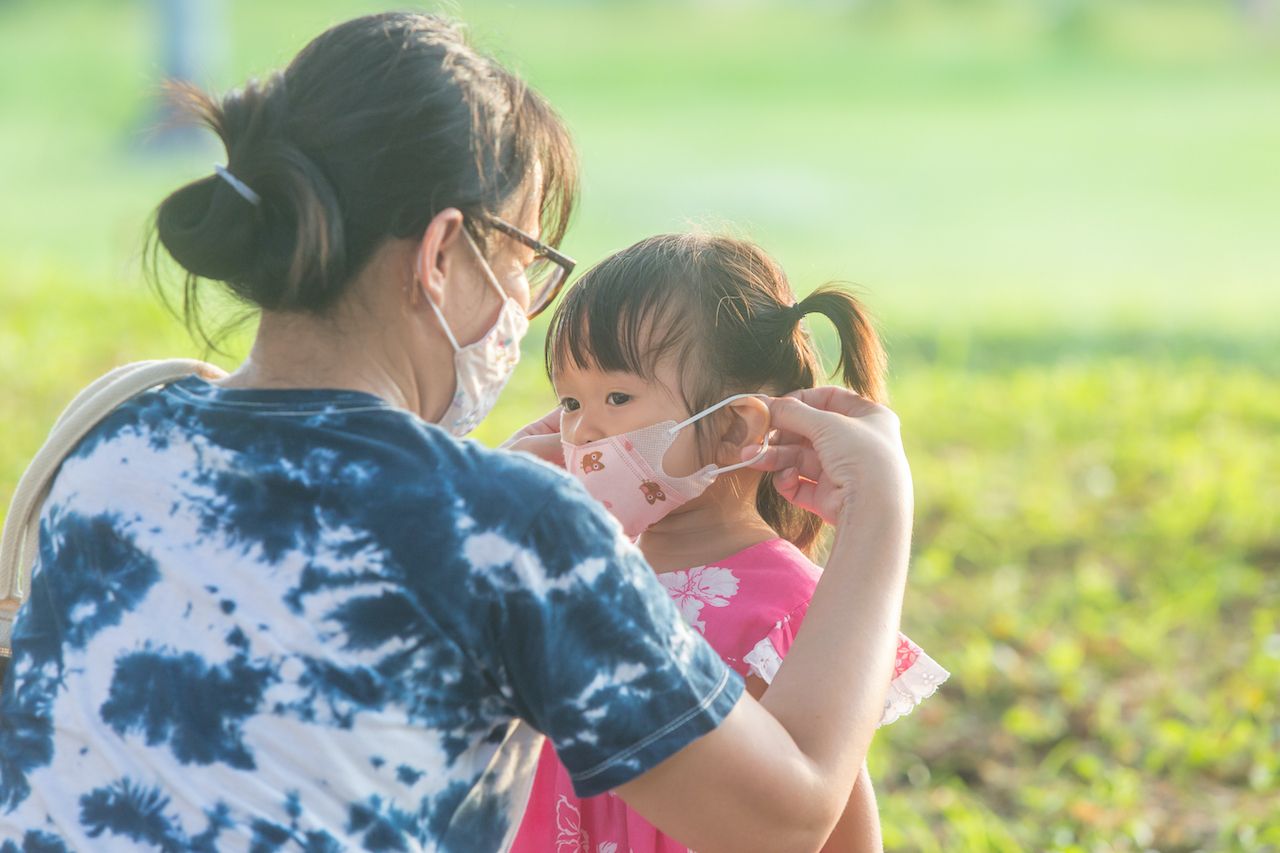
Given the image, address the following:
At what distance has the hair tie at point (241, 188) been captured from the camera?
70.3 inches

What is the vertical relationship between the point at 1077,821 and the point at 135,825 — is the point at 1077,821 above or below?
below

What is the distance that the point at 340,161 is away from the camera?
177 cm

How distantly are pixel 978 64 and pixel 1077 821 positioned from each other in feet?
73.6

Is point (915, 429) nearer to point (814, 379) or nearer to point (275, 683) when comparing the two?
point (814, 379)

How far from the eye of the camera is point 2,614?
2033mm

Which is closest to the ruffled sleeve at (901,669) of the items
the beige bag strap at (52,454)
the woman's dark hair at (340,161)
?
the woman's dark hair at (340,161)

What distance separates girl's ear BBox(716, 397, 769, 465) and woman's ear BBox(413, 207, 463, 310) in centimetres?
61

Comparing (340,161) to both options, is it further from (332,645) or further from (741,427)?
(741,427)

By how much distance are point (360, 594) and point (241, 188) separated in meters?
0.50

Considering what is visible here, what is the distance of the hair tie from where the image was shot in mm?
1786

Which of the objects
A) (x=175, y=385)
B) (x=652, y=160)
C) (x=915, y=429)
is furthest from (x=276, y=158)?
(x=652, y=160)

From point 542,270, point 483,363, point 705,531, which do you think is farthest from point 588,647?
point 705,531

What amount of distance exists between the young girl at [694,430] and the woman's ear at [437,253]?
0.53 m

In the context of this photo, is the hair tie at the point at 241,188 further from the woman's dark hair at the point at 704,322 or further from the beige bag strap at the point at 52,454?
the woman's dark hair at the point at 704,322
